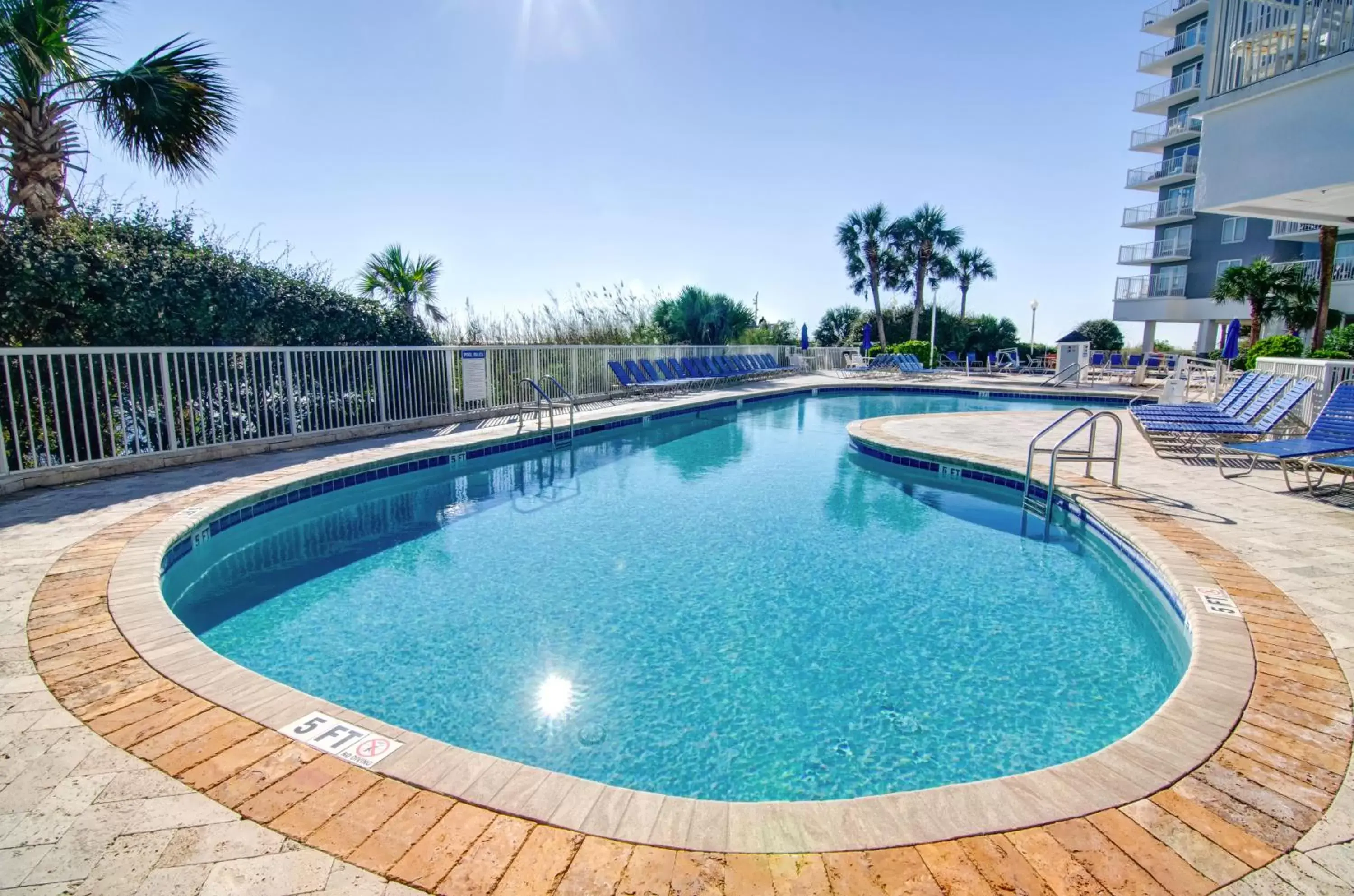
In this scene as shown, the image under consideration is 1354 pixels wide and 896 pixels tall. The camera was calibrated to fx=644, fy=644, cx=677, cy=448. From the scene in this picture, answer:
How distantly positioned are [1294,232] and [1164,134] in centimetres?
824

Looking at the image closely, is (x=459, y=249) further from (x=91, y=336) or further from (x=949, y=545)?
(x=949, y=545)

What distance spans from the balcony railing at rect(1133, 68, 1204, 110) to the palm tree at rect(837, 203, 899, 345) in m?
11.3

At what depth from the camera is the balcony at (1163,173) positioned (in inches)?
1041

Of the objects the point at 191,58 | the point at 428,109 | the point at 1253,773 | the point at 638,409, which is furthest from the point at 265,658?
the point at 428,109

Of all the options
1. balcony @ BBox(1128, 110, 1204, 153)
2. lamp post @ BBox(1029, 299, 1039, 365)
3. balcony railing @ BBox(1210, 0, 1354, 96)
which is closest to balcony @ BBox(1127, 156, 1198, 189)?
balcony @ BBox(1128, 110, 1204, 153)

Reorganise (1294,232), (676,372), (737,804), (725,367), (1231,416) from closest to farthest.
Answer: (737,804), (1231,416), (676,372), (725,367), (1294,232)

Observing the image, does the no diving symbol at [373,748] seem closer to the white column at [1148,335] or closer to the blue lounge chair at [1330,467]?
the blue lounge chair at [1330,467]

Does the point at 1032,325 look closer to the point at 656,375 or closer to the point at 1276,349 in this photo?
the point at 1276,349

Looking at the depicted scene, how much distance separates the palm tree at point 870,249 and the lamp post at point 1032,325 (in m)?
6.49

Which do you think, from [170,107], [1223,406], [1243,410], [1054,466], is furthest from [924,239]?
[170,107]

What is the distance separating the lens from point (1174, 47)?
2744 cm

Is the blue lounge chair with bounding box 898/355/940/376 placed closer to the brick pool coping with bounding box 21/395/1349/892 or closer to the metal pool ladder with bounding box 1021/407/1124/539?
the metal pool ladder with bounding box 1021/407/1124/539

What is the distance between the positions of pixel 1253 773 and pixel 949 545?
311 cm

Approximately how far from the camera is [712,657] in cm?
323
